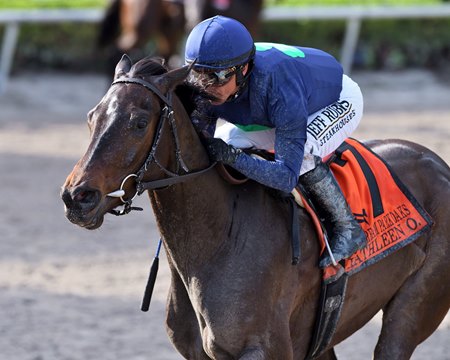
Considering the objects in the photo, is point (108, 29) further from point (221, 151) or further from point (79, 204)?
point (79, 204)

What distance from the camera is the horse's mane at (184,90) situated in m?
3.90

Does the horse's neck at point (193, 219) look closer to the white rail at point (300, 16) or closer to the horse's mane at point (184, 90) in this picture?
the horse's mane at point (184, 90)

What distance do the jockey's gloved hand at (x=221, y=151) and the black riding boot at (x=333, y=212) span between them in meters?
0.41

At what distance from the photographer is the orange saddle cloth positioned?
454cm

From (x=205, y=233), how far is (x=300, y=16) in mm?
10642

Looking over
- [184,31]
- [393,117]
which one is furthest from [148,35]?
[393,117]

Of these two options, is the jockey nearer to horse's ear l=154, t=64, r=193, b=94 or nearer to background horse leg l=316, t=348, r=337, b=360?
horse's ear l=154, t=64, r=193, b=94

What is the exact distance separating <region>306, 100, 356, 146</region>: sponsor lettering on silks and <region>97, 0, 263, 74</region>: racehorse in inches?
324

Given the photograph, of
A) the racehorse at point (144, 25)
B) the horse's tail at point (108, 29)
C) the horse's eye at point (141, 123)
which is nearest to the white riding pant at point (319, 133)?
the horse's eye at point (141, 123)

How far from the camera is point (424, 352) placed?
591cm

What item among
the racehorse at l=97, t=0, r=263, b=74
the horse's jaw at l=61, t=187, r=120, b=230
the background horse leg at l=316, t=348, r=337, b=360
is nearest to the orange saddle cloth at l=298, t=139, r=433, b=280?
the background horse leg at l=316, t=348, r=337, b=360

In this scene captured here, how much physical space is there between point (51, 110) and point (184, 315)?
368 inches

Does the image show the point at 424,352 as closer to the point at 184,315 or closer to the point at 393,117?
the point at 184,315

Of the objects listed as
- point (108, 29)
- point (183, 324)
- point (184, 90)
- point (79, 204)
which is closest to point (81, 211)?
point (79, 204)
